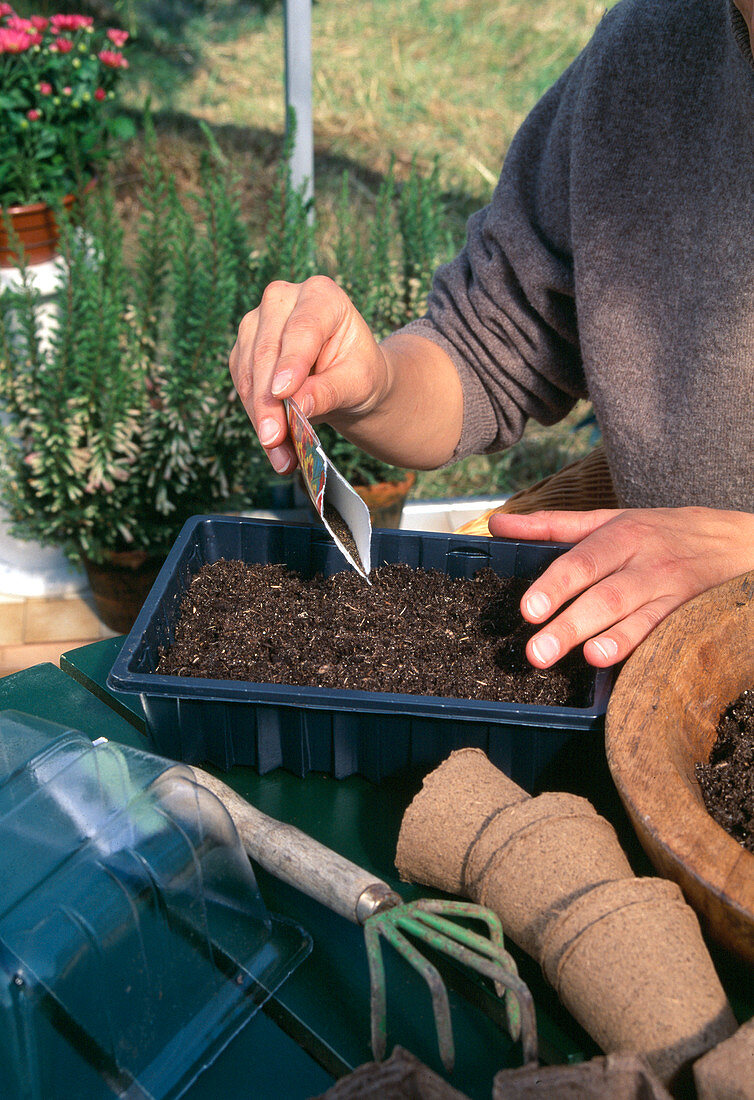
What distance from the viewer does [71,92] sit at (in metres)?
2.56

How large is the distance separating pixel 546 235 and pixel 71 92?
172cm

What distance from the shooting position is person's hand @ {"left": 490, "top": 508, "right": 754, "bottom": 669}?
3.10ft

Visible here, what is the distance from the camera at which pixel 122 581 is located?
2498 millimetres

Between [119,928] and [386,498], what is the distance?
1.90m

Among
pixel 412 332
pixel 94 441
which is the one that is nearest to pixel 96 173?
pixel 94 441

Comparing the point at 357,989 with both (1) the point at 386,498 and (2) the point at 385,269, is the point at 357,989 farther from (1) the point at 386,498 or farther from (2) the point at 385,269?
(2) the point at 385,269

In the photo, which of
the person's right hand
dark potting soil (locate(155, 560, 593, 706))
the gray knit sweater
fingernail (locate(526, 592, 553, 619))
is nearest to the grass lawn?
the gray knit sweater

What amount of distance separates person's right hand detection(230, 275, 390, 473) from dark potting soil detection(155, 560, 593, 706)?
171 millimetres

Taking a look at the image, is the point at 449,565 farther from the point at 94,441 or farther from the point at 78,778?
the point at 94,441

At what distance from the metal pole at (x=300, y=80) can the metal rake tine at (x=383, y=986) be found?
7.19 feet

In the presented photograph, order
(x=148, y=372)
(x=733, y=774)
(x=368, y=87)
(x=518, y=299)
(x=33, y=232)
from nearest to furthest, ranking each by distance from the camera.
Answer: (x=733, y=774)
(x=518, y=299)
(x=148, y=372)
(x=33, y=232)
(x=368, y=87)

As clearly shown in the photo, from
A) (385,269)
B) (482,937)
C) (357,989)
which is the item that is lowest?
(357,989)

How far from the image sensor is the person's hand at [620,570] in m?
0.95

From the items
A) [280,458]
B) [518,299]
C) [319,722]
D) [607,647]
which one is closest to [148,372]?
[518,299]
